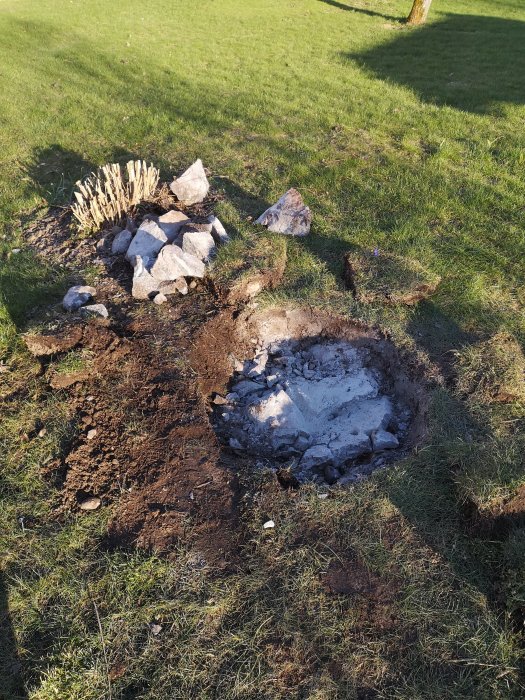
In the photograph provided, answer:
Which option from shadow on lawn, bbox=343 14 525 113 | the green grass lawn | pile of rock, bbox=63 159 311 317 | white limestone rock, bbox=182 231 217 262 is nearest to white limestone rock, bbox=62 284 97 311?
pile of rock, bbox=63 159 311 317

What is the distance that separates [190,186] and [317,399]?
9.79 ft

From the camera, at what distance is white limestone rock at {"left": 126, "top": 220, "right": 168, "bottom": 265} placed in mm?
4648

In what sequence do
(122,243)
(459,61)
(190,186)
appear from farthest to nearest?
(459,61) → (190,186) → (122,243)

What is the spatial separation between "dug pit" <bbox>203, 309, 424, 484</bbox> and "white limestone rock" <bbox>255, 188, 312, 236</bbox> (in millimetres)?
1175

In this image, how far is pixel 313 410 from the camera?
386cm

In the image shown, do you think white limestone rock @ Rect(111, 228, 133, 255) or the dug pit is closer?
the dug pit

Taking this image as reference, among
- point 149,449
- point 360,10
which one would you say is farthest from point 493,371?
point 360,10

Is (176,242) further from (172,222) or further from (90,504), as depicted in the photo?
(90,504)

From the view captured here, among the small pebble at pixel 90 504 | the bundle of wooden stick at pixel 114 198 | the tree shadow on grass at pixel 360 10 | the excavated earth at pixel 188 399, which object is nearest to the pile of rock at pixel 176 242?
the excavated earth at pixel 188 399

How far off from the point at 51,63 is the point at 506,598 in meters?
12.0

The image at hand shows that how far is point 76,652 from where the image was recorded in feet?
7.79

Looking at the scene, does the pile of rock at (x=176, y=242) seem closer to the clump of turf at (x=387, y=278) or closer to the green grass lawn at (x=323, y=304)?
the green grass lawn at (x=323, y=304)

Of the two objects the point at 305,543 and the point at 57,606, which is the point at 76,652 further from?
the point at 305,543

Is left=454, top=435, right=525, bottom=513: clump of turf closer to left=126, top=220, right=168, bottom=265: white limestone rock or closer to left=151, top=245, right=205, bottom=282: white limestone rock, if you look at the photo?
left=151, top=245, right=205, bottom=282: white limestone rock
